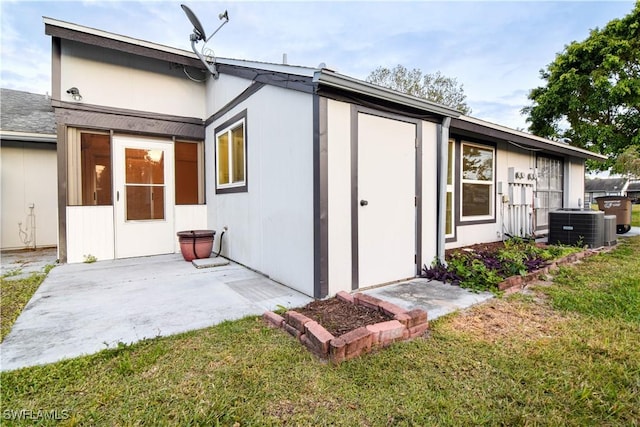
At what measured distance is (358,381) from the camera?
1.82 m

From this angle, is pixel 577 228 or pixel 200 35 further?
pixel 577 228

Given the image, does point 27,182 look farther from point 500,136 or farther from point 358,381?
point 500,136

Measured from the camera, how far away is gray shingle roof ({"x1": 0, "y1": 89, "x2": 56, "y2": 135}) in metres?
6.34

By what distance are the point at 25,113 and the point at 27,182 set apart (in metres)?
1.84

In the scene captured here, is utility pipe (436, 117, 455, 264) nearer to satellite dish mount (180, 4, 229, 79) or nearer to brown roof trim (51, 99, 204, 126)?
satellite dish mount (180, 4, 229, 79)

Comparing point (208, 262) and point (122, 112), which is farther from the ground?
point (122, 112)

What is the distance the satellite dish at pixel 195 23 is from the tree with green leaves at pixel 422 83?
44.3 feet

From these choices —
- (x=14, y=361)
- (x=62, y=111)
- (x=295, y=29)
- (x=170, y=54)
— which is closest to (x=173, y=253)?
(x=62, y=111)

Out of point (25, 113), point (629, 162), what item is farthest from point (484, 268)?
point (629, 162)

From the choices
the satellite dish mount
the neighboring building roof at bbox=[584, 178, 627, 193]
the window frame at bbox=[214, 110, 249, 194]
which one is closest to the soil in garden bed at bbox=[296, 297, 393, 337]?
the window frame at bbox=[214, 110, 249, 194]

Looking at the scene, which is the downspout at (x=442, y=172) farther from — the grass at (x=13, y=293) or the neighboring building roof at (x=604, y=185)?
the neighboring building roof at (x=604, y=185)

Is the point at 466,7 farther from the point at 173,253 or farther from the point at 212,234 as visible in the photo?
the point at 173,253

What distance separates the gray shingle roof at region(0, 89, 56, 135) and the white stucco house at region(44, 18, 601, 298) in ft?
6.89

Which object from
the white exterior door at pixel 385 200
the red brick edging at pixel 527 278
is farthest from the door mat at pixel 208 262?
the red brick edging at pixel 527 278
